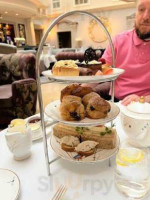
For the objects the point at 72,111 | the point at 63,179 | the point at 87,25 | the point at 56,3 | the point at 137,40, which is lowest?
the point at 63,179

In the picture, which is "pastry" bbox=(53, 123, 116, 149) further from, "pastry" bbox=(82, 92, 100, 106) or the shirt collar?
the shirt collar

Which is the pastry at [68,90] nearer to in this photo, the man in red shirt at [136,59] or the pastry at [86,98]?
the pastry at [86,98]

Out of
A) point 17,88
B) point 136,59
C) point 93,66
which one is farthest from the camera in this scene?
point 17,88

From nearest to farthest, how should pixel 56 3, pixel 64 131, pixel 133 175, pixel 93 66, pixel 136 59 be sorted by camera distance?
pixel 133 175
pixel 93 66
pixel 64 131
pixel 136 59
pixel 56 3

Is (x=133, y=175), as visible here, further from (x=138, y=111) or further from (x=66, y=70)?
(x=66, y=70)

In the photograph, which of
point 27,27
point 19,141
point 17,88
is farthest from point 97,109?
point 27,27

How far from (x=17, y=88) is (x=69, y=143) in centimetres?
146

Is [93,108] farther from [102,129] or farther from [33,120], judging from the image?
[33,120]

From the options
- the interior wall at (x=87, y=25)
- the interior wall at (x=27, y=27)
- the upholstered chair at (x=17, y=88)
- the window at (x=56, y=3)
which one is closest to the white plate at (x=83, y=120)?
the upholstered chair at (x=17, y=88)

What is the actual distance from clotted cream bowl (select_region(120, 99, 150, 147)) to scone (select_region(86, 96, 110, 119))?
13 centimetres

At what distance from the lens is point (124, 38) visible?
4.64ft

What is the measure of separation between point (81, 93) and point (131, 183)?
323 millimetres

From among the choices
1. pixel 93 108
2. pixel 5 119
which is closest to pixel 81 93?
pixel 93 108

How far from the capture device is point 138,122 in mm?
657
